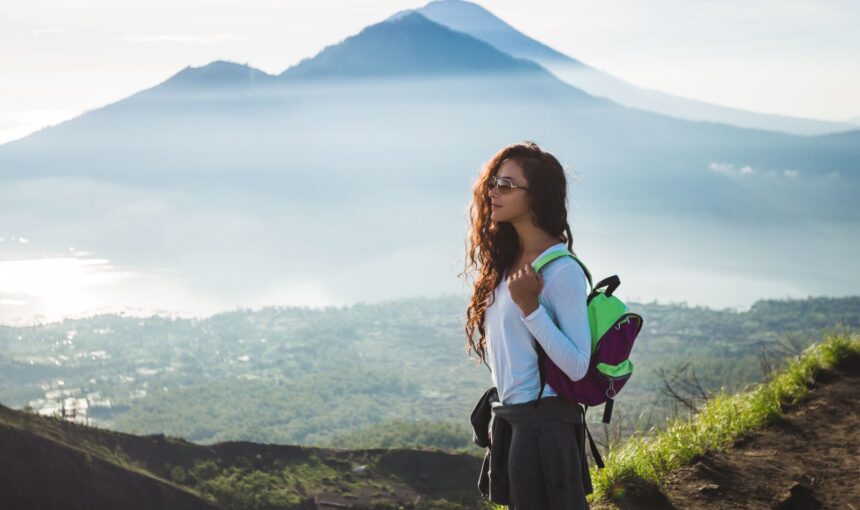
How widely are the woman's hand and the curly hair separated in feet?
0.73

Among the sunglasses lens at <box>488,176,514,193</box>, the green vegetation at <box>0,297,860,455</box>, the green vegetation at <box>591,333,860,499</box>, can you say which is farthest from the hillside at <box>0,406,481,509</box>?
the green vegetation at <box>0,297,860,455</box>

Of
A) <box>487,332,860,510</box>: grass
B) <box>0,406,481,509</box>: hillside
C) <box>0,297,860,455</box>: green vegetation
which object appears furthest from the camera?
<box>0,297,860,455</box>: green vegetation

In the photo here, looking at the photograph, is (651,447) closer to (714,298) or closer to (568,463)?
(568,463)

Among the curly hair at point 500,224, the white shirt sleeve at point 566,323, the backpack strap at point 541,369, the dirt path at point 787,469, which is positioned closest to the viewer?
the white shirt sleeve at point 566,323

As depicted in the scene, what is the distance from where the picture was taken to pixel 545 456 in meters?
2.34

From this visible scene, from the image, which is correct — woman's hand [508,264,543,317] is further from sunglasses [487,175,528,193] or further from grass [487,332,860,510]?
grass [487,332,860,510]

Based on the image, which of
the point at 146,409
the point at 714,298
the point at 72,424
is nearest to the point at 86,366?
the point at 146,409

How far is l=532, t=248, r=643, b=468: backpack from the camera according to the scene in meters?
2.24

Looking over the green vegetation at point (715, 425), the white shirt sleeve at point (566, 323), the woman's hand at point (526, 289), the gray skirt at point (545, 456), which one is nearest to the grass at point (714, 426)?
the green vegetation at point (715, 425)

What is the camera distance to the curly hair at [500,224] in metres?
2.41

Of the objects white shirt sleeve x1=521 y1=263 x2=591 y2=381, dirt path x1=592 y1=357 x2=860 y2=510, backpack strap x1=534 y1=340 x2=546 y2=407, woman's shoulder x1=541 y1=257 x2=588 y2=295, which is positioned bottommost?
dirt path x1=592 y1=357 x2=860 y2=510

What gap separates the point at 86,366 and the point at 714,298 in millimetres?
140884

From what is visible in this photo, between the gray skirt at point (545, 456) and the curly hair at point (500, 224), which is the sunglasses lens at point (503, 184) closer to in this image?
the curly hair at point (500, 224)

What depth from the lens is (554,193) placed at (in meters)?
2.40
